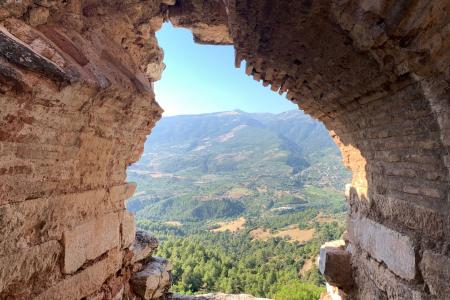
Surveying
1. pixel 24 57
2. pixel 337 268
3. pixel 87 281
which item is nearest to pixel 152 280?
pixel 87 281

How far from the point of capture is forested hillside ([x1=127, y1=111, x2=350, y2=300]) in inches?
1071

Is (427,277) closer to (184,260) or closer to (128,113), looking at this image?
(128,113)

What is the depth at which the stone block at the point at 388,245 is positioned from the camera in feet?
9.05

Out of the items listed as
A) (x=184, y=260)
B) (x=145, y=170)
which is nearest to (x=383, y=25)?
(x=184, y=260)

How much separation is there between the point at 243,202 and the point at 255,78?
256 feet

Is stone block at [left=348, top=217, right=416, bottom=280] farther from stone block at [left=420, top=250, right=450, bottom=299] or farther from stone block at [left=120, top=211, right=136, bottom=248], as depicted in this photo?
stone block at [left=120, top=211, right=136, bottom=248]

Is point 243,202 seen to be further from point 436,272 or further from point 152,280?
point 436,272

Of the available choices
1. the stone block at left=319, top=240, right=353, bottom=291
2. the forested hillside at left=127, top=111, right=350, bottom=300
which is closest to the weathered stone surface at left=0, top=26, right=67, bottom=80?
the stone block at left=319, top=240, right=353, bottom=291

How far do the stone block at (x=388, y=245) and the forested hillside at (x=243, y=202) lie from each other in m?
18.3

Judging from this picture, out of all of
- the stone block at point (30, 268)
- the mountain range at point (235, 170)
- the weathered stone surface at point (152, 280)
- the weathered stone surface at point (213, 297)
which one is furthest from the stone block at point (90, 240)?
the mountain range at point (235, 170)

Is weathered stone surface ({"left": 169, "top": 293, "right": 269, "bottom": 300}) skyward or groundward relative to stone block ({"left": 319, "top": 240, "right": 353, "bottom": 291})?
groundward

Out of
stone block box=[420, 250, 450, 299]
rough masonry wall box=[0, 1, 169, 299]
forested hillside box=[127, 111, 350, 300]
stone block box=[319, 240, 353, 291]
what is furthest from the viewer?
forested hillside box=[127, 111, 350, 300]

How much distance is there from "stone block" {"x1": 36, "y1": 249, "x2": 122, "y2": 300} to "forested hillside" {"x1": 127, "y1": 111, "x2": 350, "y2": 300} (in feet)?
60.7

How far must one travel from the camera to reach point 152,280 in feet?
14.7
